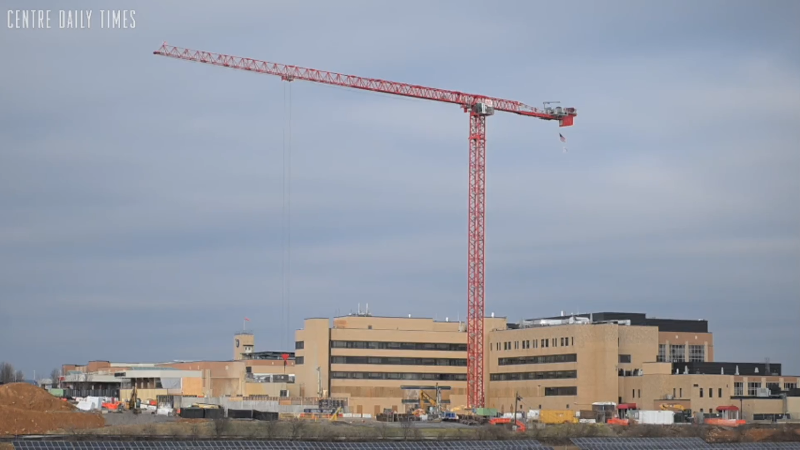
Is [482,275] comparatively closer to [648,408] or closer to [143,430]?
[648,408]

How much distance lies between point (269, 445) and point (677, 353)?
114 meters

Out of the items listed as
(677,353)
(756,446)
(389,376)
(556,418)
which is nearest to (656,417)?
(556,418)

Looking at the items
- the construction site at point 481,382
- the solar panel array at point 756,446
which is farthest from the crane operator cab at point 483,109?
the solar panel array at point 756,446

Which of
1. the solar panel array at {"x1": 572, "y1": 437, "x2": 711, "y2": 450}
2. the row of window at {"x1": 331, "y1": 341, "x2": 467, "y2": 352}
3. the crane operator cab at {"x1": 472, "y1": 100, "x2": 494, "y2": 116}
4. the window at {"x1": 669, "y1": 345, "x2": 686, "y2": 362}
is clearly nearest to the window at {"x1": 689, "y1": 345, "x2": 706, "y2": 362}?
the window at {"x1": 669, "y1": 345, "x2": 686, "y2": 362}

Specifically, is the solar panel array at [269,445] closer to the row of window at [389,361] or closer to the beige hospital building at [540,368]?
the beige hospital building at [540,368]

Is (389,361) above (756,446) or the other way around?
above

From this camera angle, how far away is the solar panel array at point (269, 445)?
78.8 m

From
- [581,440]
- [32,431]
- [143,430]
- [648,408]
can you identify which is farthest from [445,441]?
[648,408]

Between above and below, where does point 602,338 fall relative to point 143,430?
above

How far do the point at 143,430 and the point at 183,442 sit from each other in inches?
898

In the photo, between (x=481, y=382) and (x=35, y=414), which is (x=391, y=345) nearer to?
(x=481, y=382)

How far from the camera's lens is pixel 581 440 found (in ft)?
325

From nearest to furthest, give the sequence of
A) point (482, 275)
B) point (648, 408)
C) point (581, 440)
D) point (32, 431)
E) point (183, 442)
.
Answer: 1. point (183, 442)
2. point (581, 440)
3. point (32, 431)
4. point (648, 408)
5. point (482, 275)

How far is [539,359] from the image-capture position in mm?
182625
